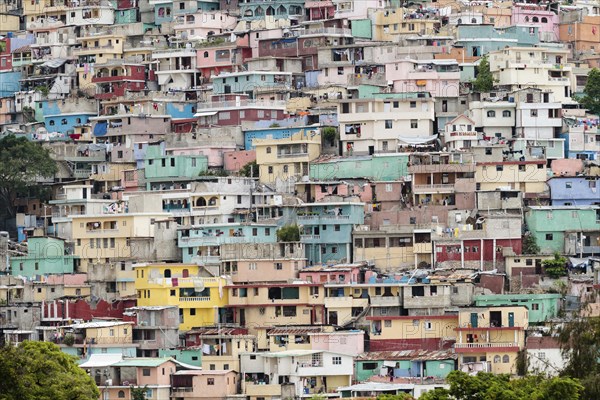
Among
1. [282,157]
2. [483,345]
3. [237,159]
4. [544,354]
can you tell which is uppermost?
[282,157]

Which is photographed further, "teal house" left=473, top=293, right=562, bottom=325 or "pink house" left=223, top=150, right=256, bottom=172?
"pink house" left=223, top=150, right=256, bottom=172

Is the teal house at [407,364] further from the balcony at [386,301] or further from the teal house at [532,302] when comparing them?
the teal house at [532,302]

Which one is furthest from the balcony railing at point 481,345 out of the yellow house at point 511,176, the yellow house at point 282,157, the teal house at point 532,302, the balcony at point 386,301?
the yellow house at point 282,157

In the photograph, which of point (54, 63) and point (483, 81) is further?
point (54, 63)

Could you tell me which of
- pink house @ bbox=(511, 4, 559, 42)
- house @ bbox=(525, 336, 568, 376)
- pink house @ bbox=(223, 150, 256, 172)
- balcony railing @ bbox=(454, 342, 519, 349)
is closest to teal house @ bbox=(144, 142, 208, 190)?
pink house @ bbox=(223, 150, 256, 172)

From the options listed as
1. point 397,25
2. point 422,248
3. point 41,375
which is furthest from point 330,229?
point 41,375

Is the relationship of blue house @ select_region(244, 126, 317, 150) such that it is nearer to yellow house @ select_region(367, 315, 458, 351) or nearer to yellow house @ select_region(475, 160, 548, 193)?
yellow house @ select_region(475, 160, 548, 193)

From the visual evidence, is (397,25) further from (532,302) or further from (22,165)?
(532,302)
